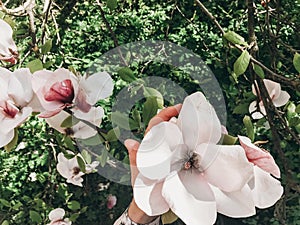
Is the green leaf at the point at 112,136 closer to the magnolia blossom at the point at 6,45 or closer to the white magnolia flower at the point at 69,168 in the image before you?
the magnolia blossom at the point at 6,45

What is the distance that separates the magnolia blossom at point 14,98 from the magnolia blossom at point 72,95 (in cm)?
1

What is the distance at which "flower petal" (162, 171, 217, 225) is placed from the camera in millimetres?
622

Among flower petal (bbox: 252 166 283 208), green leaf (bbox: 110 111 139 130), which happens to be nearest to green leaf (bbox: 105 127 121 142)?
green leaf (bbox: 110 111 139 130)

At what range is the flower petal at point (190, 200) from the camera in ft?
2.04

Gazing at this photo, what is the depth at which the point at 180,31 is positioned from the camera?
96.9 inches

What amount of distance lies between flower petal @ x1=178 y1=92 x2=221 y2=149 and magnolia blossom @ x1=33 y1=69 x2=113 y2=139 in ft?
0.65

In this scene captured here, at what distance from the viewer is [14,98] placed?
753mm

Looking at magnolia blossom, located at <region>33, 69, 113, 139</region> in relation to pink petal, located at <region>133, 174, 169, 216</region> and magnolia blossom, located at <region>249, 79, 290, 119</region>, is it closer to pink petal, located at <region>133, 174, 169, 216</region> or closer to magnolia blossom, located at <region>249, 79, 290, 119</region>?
pink petal, located at <region>133, 174, 169, 216</region>

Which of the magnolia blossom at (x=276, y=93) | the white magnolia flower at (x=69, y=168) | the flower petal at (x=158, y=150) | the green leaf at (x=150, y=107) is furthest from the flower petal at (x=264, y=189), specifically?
the white magnolia flower at (x=69, y=168)

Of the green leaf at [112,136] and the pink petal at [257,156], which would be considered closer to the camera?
the pink petal at [257,156]

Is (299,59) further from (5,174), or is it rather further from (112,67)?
(5,174)

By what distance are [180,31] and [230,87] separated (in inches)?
13.6

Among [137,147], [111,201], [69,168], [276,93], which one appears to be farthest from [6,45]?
[111,201]

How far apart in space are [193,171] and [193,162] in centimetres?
1
